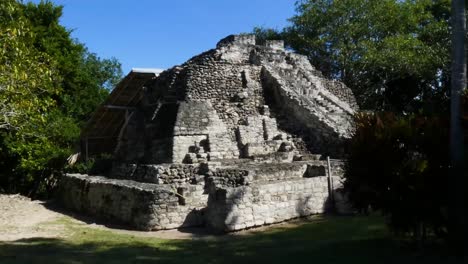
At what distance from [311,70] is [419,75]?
7737 millimetres

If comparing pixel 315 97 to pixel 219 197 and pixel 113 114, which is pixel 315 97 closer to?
pixel 113 114

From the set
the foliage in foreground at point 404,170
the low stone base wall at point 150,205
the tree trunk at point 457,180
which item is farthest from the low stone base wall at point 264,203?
the tree trunk at point 457,180

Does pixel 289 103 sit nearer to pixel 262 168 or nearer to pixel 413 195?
pixel 262 168

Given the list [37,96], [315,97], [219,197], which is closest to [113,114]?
[37,96]

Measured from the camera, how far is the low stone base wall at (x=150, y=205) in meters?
11.5

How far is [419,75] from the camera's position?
27578 mm

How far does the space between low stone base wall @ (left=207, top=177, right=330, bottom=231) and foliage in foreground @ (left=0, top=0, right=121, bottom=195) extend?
5.49 m

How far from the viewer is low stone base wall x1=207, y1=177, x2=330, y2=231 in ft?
35.5

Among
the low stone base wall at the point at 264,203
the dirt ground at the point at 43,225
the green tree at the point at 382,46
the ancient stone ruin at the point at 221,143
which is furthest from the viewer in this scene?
the green tree at the point at 382,46

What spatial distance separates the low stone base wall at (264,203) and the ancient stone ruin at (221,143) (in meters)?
0.02

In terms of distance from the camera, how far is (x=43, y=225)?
41.7 feet

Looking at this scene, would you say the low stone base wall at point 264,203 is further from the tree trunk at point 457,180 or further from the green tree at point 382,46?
the green tree at point 382,46

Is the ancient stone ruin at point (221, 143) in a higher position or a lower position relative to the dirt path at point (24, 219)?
higher

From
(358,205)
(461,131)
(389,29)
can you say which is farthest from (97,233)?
(389,29)
